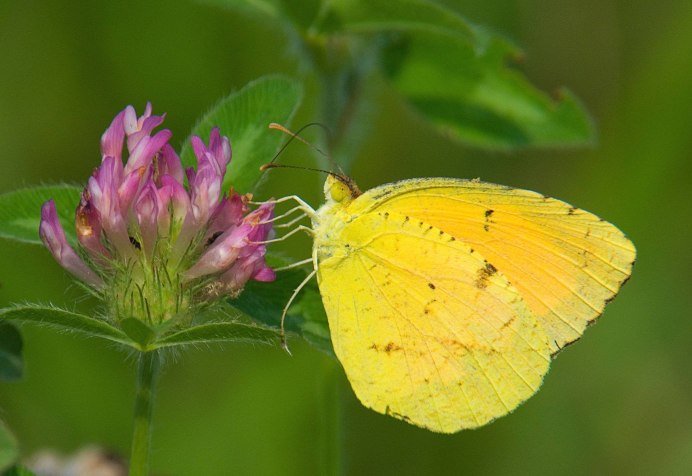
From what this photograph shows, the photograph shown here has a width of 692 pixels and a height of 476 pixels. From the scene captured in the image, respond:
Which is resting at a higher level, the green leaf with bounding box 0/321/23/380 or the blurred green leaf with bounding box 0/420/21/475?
the green leaf with bounding box 0/321/23/380

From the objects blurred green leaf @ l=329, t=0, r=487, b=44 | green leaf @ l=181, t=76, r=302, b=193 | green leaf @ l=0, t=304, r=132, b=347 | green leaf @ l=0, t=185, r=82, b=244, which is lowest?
green leaf @ l=0, t=304, r=132, b=347

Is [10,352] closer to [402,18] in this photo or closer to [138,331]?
[138,331]

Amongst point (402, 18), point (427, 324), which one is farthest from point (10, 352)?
point (402, 18)

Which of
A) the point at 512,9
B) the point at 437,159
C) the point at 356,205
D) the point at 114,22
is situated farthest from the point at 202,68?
the point at 356,205

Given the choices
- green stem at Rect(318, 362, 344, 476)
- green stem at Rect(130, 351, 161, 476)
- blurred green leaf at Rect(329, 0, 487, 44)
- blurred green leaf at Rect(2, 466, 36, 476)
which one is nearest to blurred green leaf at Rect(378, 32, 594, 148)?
blurred green leaf at Rect(329, 0, 487, 44)

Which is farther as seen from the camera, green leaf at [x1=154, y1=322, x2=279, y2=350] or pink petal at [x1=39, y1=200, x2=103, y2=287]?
pink petal at [x1=39, y1=200, x2=103, y2=287]

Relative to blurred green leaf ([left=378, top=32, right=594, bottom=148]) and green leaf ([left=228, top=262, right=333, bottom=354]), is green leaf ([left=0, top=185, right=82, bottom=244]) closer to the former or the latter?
green leaf ([left=228, top=262, right=333, bottom=354])
